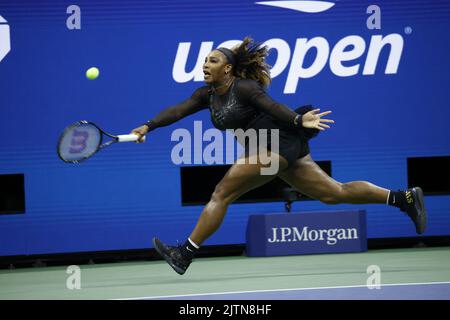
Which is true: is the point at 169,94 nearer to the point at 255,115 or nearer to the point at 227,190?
the point at 255,115

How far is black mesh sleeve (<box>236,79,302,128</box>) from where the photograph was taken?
7.16 meters

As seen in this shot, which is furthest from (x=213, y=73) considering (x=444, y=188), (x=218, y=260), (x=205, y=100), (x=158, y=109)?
(x=444, y=188)

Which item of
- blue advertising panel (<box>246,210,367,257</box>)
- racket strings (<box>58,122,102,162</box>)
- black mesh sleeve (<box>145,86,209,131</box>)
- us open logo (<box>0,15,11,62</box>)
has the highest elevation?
us open logo (<box>0,15,11,62</box>)

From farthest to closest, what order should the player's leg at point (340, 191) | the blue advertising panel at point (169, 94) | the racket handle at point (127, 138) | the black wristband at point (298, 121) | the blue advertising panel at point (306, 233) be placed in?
the blue advertising panel at point (306, 233)
the blue advertising panel at point (169, 94)
the player's leg at point (340, 191)
the racket handle at point (127, 138)
the black wristband at point (298, 121)

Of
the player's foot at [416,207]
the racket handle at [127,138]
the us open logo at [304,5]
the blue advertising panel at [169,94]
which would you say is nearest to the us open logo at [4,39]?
the blue advertising panel at [169,94]

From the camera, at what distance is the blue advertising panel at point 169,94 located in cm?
921

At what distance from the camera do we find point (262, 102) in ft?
23.9

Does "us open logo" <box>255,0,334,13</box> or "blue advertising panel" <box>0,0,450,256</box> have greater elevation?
"us open logo" <box>255,0,334,13</box>

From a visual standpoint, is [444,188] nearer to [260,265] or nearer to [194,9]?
[260,265]

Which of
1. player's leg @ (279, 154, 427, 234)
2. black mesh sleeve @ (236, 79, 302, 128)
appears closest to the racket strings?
black mesh sleeve @ (236, 79, 302, 128)

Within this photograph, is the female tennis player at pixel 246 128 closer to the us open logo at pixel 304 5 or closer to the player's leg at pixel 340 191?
the player's leg at pixel 340 191

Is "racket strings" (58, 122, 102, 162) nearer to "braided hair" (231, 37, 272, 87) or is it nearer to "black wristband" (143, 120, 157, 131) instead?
"black wristband" (143, 120, 157, 131)

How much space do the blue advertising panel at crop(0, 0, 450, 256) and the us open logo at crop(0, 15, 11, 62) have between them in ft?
0.05

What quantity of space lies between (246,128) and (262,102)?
0.36 metres
